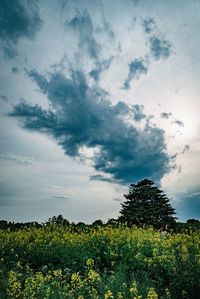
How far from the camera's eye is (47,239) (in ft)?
43.0

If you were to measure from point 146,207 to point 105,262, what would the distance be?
1432cm

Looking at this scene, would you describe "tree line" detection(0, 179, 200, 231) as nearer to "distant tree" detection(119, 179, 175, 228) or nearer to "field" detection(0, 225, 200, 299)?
"distant tree" detection(119, 179, 175, 228)

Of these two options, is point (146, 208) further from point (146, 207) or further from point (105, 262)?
point (105, 262)

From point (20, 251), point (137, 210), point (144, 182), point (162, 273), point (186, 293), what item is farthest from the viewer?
point (144, 182)

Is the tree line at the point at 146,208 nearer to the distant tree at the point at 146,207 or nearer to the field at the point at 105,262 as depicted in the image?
the distant tree at the point at 146,207

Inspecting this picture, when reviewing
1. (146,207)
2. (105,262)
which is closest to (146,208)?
(146,207)

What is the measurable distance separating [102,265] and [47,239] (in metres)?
2.88

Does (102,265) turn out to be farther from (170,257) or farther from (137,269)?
(170,257)

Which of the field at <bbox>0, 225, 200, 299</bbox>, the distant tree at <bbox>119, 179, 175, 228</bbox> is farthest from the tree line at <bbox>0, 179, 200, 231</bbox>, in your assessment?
the field at <bbox>0, 225, 200, 299</bbox>

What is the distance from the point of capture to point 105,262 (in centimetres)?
1114

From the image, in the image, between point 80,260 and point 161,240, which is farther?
→ point 161,240

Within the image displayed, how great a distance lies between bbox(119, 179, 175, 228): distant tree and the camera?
2434 centimetres

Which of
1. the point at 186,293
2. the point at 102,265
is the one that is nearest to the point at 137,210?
the point at 102,265

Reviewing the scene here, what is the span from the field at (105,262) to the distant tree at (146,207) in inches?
446
